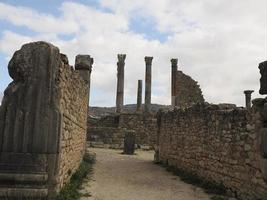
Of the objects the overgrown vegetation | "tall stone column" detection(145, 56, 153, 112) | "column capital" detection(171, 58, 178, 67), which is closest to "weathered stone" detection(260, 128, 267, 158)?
the overgrown vegetation

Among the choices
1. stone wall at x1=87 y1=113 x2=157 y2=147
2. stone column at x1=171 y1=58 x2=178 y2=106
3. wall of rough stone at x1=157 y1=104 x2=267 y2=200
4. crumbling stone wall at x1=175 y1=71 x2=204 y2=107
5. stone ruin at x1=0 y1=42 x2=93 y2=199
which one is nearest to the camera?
stone ruin at x1=0 y1=42 x2=93 y2=199

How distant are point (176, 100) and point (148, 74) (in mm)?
4221

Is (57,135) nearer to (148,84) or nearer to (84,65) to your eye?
(84,65)

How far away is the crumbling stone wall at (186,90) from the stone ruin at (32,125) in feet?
83.8

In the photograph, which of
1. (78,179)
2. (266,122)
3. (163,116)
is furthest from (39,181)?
(163,116)

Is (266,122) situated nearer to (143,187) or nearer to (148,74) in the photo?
(143,187)

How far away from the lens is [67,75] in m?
8.12

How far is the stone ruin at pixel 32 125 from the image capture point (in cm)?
658

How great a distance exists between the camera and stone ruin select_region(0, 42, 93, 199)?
658 centimetres

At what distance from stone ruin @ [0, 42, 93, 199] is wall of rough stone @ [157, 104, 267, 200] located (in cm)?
366

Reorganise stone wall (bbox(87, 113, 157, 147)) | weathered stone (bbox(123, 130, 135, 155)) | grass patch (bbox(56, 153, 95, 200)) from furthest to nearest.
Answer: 1. stone wall (bbox(87, 113, 157, 147))
2. weathered stone (bbox(123, 130, 135, 155))
3. grass patch (bbox(56, 153, 95, 200))

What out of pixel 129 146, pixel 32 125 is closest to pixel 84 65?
pixel 129 146

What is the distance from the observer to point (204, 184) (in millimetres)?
10453

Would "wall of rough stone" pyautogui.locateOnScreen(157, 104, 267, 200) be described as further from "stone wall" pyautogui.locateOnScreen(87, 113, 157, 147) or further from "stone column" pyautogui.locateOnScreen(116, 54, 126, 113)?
"stone column" pyautogui.locateOnScreen(116, 54, 126, 113)
